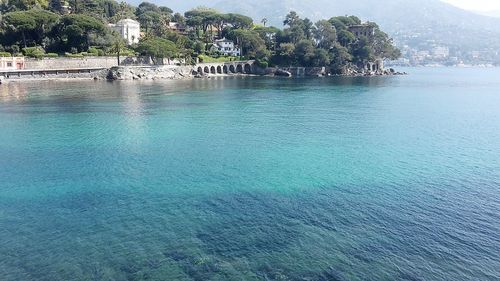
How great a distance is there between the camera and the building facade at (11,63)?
370 ft

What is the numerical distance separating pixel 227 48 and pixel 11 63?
80.9m

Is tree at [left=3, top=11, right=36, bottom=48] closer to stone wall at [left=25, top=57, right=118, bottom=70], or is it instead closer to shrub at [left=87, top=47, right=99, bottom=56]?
stone wall at [left=25, top=57, right=118, bottom=70]

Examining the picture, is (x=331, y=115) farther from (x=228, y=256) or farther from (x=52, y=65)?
(x=52, y=65)

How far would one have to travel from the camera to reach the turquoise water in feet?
73.7

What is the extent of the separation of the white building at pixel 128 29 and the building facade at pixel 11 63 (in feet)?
145

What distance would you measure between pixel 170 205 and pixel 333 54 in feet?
486

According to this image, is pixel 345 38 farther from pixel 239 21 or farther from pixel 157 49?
pixel 157 49

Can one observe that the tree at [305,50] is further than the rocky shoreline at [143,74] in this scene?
Yes

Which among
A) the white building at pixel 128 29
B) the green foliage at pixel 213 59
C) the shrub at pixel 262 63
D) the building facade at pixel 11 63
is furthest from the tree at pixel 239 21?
the building facade at pixel 11 63

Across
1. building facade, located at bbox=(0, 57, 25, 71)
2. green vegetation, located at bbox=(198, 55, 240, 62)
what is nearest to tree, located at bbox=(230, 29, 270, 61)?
green vegetation, located at bbox=(198, 55, 240, 62)

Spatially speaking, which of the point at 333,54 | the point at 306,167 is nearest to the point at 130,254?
the point at 306,167

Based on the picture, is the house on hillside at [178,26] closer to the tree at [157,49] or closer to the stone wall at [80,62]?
the tree at [157,49]

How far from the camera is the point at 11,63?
114250 mm

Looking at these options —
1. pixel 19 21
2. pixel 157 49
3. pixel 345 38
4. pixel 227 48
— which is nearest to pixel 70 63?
pixel 19 21
